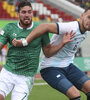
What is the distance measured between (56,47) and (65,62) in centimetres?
45

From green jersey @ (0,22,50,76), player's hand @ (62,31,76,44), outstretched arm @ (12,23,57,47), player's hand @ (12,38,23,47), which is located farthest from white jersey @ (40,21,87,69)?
player's hand @ (12,38,23,47)

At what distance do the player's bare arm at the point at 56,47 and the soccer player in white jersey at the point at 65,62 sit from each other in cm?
7

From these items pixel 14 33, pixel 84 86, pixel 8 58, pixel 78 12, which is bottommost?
pixel 78 12

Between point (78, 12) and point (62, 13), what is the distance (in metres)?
1.50

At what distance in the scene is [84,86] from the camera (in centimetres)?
525

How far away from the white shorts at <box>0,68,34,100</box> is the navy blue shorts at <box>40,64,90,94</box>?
17.9 inches

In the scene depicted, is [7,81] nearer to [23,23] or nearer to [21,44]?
[21,44]

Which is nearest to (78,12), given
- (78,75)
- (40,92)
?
(40,92)

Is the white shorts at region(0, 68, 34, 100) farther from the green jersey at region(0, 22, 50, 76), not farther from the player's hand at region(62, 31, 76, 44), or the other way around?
the player's hand at region(62, 31, 76, 44)

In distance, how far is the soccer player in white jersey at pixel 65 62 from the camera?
15.8 feet

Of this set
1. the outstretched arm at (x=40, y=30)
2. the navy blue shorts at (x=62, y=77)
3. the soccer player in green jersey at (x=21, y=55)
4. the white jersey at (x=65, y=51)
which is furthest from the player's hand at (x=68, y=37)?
the navy blue shorts at (x=62, y=77)

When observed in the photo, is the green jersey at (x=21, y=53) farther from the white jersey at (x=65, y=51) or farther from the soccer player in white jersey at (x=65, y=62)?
the white jersey at (x=65, y=51)

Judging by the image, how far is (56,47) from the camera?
495 cm

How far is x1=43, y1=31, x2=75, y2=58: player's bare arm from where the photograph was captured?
4870mm
